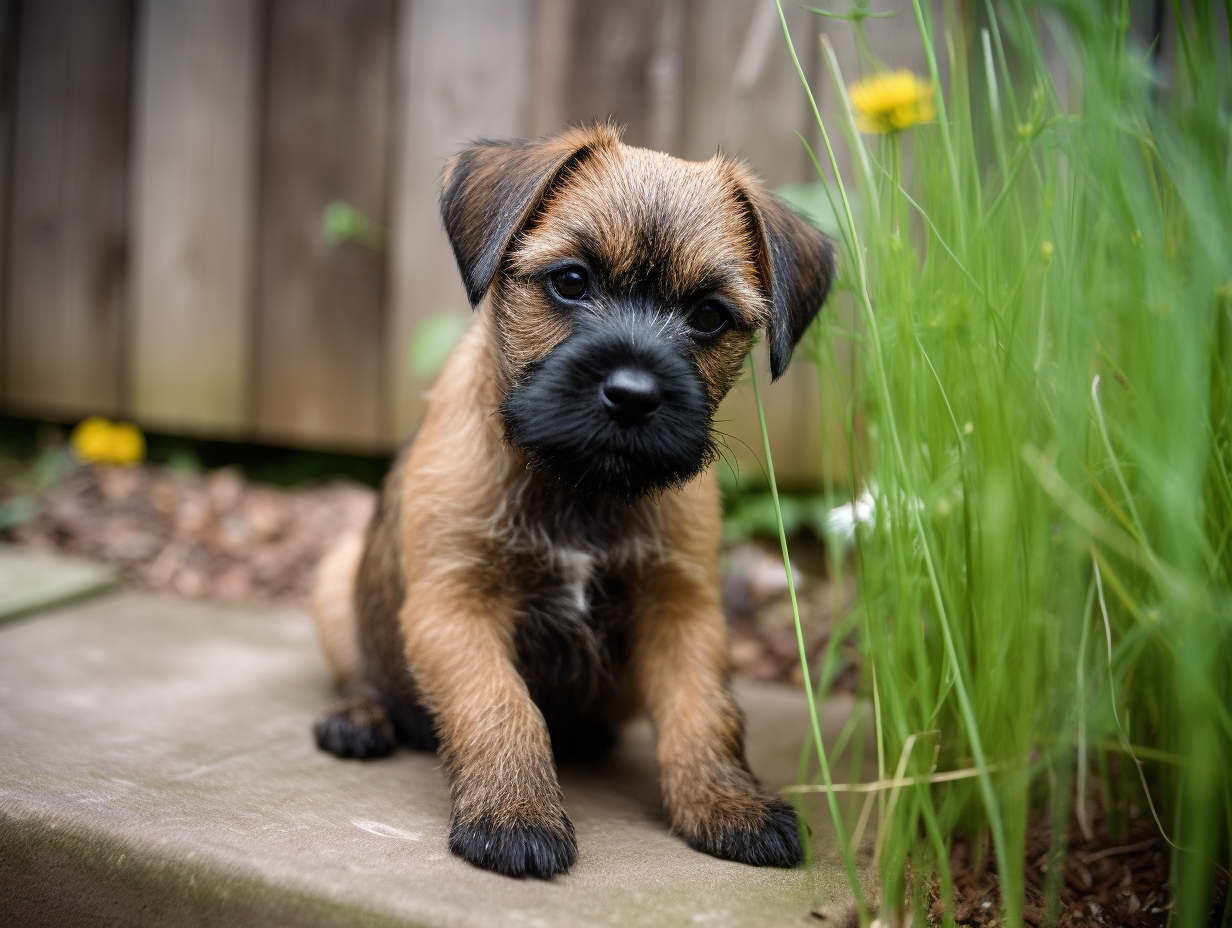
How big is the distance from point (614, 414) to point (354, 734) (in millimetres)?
1134

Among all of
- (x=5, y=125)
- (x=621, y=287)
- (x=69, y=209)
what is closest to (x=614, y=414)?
(x=621, y=287)

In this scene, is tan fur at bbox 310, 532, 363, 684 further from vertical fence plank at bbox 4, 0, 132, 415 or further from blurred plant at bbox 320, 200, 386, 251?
vertical fence plank at bbox 4, 0, 132, 415

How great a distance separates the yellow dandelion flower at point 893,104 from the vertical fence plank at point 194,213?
3405mm

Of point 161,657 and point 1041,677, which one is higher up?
point 1041,677

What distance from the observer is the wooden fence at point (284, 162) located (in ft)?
14.6

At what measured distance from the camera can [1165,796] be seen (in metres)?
2.20

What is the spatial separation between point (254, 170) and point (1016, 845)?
14.6 feet

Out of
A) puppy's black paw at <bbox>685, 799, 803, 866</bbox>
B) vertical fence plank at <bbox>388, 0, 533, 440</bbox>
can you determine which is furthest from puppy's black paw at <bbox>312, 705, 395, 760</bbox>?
vertical fence plank at <bbox>388, 0, 533, 440</bbox>

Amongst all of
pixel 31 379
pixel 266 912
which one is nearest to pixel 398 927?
pixel 266 912

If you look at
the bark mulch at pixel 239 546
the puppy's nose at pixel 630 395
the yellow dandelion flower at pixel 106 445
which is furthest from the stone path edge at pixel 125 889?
the yellow dandelion flower at pixel 106 445

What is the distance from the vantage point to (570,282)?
229 centimetres

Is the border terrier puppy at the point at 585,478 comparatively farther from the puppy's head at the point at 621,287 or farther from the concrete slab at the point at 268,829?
the concrete slab at the point at 268,829

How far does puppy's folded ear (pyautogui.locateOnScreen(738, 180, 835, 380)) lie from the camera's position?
7.65ft

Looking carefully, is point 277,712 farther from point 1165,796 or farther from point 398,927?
point 1165,796
